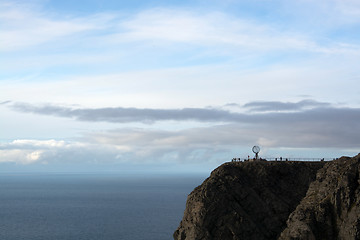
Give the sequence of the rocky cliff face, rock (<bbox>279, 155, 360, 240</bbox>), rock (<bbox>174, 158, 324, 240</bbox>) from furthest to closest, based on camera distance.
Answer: rock (<bbox>174, 158, 324, 240</bbox>) < the rocky cliff face < rock (<bbox>279, 155, 360, 240</bbox>)

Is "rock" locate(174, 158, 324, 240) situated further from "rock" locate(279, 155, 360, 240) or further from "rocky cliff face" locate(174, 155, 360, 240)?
"rock" locate(279, 155, 360, 240)

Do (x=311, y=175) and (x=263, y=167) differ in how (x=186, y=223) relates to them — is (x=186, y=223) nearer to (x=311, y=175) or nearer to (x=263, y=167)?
(x=263, y=167)

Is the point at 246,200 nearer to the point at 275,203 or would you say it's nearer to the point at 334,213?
the point at 275,203

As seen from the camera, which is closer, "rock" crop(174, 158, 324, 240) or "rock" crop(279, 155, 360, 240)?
"rock" crop(279, 155, 360, 240)

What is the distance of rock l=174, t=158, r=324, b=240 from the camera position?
264ft

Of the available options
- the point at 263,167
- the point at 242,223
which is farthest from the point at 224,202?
the point at 263,167

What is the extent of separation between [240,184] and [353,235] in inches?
1288

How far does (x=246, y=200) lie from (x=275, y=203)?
238 inches

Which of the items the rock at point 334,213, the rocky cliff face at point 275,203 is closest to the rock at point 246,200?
the rocky cliff face at point 275,203

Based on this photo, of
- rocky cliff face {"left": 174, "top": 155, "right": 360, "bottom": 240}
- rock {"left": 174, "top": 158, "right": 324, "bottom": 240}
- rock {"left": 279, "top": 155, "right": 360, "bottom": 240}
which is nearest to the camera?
rock {"left": 279, "top": 155, "right": 360, "bottom": 240}

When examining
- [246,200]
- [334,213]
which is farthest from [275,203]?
[334,213]

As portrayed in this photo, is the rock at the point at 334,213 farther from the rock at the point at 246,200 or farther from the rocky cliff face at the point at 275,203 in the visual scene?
the rock at the point at 246,200

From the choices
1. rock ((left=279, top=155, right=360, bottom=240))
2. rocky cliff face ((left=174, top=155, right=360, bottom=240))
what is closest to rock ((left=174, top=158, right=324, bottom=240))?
rocky cliff face ((left=174, top=155, right=360, bottom=240))

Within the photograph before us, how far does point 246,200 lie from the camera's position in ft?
280
